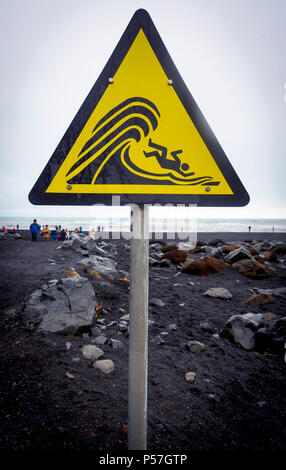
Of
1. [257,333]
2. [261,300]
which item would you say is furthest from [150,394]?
[261,300]

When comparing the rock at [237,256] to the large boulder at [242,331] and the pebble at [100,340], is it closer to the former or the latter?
the large boulder at [242,331]

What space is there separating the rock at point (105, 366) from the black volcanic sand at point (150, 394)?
6cm

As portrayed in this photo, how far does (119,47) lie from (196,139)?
687 millimetres

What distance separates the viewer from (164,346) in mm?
3494

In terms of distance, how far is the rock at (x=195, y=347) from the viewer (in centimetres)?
343

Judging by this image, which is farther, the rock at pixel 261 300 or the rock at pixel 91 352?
the rock at pixel 261 300

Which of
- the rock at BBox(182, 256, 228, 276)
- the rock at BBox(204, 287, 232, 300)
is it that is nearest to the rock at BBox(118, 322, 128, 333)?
the rock at BBox(204, 287, 232, 300)

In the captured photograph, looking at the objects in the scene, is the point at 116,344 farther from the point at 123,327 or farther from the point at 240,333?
the point at 240,333

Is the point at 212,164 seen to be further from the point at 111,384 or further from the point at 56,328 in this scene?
the point at 56,328

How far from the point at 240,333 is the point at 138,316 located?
316cm

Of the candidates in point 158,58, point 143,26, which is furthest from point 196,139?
point 143,26

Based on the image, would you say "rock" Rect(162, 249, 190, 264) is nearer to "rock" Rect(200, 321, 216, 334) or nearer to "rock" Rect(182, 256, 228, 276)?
"rock" Rect(182, 256, 228, 276)

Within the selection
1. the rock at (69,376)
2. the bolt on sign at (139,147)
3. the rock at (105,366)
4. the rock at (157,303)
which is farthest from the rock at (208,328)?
the bolt on sign at (139,147)
